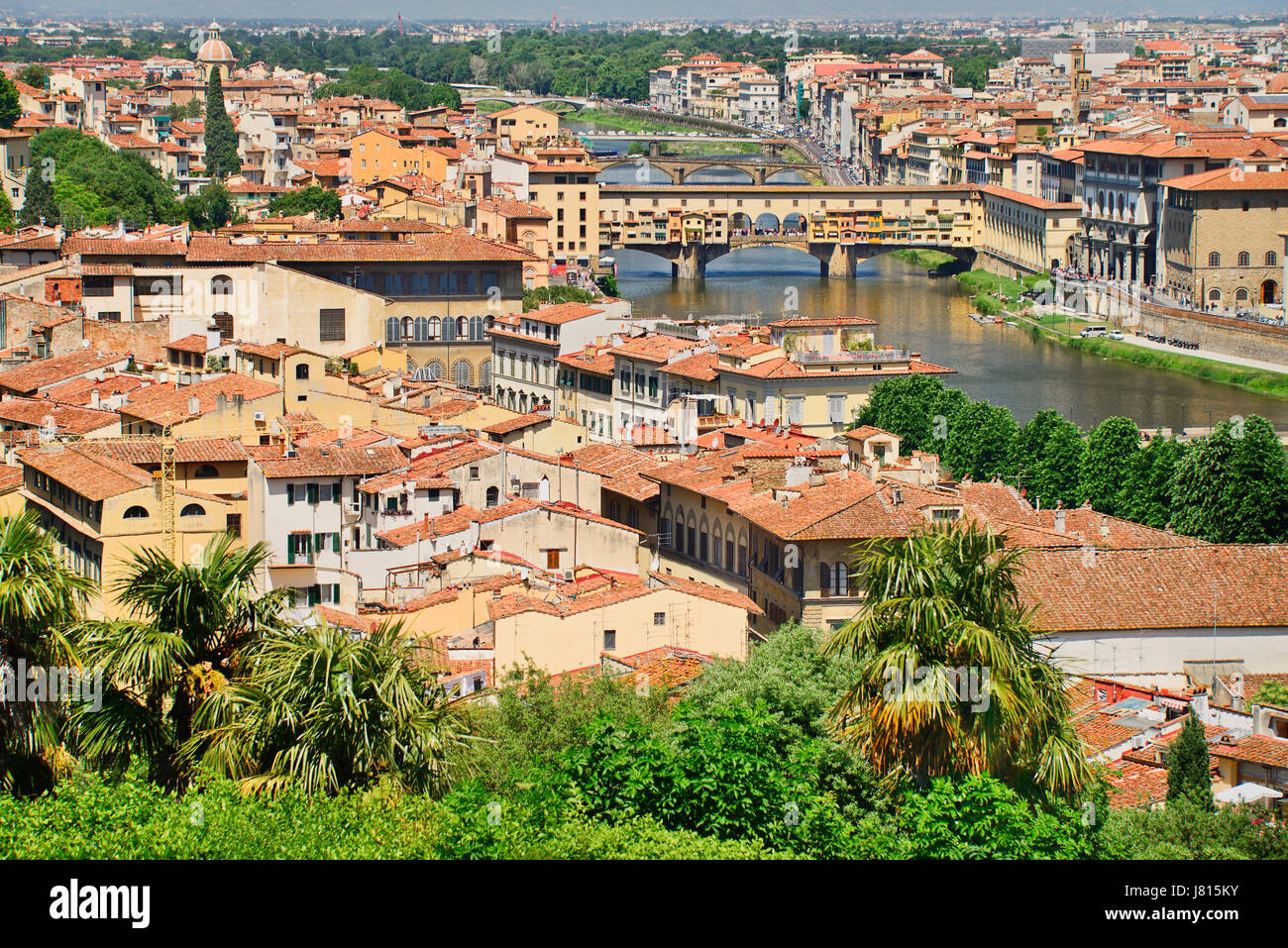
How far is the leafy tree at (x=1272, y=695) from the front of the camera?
39.7 feet

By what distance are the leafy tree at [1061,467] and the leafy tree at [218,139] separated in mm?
34800

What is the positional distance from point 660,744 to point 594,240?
1698 inches

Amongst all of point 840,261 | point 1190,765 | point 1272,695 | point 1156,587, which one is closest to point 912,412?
point 1156,587

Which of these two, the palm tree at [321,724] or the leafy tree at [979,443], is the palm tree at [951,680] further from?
the leafy tree at [979,443]

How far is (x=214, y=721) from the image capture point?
736 centimetres

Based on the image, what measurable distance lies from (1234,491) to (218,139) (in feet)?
130

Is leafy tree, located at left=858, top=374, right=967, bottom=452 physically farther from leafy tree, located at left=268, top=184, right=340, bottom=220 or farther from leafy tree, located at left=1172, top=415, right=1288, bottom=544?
leafy tree, located at left=268, top=184, right=340, bottom=220

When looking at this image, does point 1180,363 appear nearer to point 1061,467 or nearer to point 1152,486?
point 1061,467

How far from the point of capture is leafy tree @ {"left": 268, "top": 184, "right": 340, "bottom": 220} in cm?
4312

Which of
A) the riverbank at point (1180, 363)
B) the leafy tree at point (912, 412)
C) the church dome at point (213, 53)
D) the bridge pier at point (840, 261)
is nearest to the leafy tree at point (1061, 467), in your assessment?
the leafy tree at point (912, 412)

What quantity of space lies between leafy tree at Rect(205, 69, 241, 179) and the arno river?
993 cm

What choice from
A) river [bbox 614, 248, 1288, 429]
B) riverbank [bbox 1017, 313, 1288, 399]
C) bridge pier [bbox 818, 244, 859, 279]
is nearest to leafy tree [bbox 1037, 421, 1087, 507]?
river [bbox 614, 248, 1288, 429]

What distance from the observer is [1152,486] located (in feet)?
69.0
